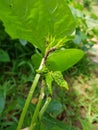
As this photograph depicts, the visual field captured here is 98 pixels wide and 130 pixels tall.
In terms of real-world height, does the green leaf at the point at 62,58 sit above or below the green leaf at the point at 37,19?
below

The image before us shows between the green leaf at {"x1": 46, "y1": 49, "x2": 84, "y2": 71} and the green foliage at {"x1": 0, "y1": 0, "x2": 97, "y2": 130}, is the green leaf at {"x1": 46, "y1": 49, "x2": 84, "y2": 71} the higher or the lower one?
the lower one

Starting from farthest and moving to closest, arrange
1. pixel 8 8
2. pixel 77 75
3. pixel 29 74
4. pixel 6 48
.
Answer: pixel 77 75 → pixel 6 48 → pixel 29 74 → pixel 8 8

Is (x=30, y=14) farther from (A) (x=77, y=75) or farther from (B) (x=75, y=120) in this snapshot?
(A) (x=77, y=75)

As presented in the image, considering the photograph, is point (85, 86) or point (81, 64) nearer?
point (85, 86)

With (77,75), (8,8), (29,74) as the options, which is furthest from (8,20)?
(77,75)

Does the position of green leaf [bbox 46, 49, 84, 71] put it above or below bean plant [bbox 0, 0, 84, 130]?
below
